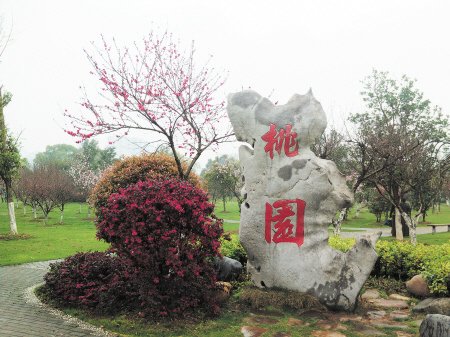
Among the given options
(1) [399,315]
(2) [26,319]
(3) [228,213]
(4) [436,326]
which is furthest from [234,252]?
(3) [228,213]

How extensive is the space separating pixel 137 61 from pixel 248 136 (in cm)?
382

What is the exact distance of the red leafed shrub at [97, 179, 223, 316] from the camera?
18.3 feet

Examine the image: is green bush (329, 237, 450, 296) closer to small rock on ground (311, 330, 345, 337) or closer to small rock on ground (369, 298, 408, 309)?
small rock on ground (369, 298, 408, 309)

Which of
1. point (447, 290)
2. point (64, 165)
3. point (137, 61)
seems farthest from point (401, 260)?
point (64, 165)

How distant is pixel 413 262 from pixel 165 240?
200 inches

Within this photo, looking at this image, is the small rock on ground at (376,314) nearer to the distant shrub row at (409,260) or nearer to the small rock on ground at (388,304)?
the small rock on ground at (388,304)

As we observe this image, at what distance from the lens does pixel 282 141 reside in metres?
6.86

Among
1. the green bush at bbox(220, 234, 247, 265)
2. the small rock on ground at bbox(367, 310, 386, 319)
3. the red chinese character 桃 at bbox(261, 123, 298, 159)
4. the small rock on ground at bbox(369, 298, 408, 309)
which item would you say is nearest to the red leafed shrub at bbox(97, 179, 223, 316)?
the red chinese character 桃 at bbox(261, 123, 298, 159)

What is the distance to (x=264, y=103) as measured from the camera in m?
7.11

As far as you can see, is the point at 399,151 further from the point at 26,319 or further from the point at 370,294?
the point at 26,319

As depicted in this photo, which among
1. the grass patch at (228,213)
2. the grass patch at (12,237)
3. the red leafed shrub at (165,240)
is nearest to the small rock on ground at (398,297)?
→ the red leafed shrub at (165,240)

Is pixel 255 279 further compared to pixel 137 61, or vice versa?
pixel 137 61

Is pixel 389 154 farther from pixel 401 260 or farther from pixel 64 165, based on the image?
pixel 64 165

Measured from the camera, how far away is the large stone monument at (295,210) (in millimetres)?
6371
